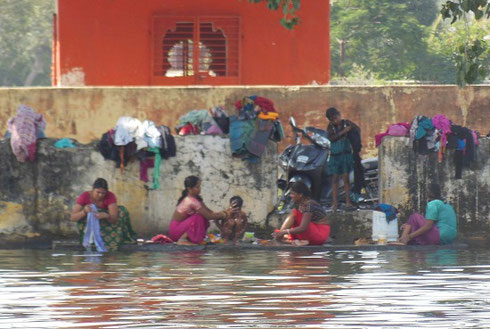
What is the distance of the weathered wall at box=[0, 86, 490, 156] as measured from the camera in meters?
19.3

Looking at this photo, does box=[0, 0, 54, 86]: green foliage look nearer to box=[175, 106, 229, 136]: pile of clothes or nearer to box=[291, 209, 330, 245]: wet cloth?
box=[175, 106, 229, 136]: pile of clothes

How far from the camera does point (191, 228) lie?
55.5ft

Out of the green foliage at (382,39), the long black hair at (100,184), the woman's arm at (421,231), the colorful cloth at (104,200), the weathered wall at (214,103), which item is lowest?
the woman's arm at (421,231)

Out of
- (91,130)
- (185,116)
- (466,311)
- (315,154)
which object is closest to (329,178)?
(315,154)

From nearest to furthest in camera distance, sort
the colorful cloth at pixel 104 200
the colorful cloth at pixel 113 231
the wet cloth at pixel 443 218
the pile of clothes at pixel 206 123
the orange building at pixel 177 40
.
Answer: the colorful cloth at pixel 113 231 < the colorful cloth at pixel 104 200 < the wet cloth at pixel 443 218 < the pile of clothes at pixel 206 123 < the orange building at pixel 177 40

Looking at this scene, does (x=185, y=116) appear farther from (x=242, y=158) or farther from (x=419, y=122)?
(x=419, y=122)

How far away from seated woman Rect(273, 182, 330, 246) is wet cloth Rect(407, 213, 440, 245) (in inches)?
41.0

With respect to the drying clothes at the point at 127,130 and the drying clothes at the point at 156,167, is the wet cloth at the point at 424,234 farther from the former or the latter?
the drying clothes at the point at 127,130

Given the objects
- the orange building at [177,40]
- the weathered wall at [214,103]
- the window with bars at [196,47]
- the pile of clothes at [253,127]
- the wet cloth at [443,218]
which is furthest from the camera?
the window with bars at [196,47]

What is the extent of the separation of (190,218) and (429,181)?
3221 mm

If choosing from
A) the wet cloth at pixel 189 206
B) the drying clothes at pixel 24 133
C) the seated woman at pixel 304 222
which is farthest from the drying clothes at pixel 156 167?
the seated woman at pixel 304 222

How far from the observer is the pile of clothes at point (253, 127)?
17625mm

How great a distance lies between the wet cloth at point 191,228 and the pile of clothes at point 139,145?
84cm

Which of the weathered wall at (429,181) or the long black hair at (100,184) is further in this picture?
the weathered wall at (429,181)
